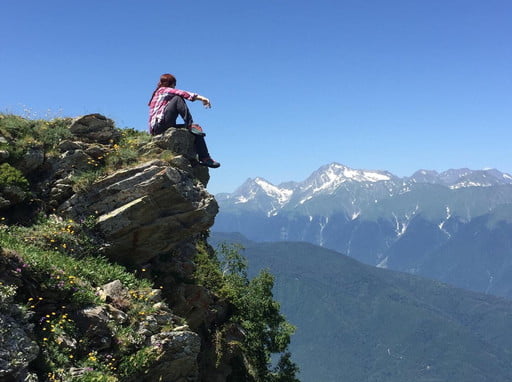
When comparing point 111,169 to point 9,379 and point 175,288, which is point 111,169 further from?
point 9,379

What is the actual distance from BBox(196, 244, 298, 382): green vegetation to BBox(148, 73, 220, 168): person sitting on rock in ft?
19.0

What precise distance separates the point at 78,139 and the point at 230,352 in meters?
11.1

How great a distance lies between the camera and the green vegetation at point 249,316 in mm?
20844

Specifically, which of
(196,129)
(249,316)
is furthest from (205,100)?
(249,316)

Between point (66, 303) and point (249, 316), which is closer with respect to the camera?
point (66, 303)

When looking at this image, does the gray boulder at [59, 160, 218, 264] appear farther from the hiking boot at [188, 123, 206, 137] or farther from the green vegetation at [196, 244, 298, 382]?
the green vegetation at [196, 244, 298, 382]

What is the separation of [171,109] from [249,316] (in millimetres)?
11704

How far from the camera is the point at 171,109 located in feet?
61.8

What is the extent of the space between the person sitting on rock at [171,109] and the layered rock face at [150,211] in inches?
19.1

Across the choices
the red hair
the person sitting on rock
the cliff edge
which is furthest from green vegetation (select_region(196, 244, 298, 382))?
the red hair

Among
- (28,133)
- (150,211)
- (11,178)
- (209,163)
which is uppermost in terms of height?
(28,133)

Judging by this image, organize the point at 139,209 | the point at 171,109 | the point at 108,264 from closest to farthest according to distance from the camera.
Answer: the point at 108,264 → the point at 139,209 → the point at 171,109

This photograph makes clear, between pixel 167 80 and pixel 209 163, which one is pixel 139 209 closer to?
pixel 209 163

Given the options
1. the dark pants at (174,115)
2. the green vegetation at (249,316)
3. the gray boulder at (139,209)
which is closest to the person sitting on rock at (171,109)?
the dark pants at (174,115)
